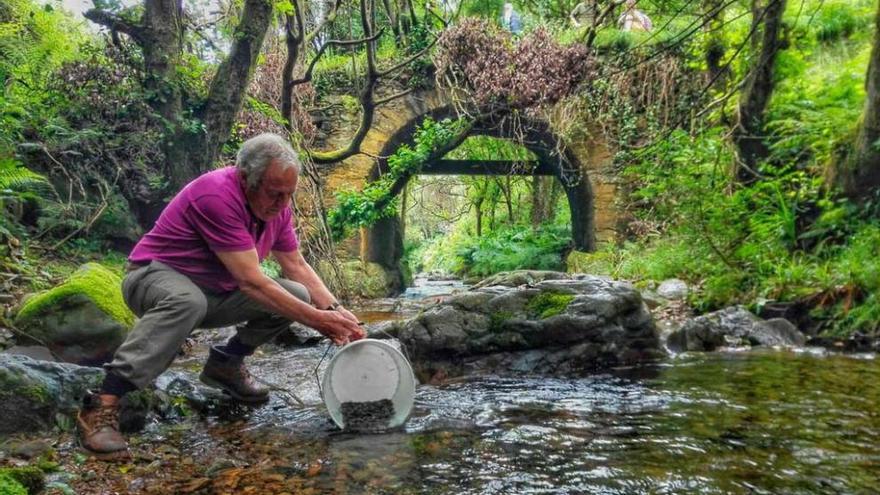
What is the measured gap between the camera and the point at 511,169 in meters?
13.6

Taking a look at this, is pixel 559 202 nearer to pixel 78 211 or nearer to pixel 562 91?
pixel 562 91

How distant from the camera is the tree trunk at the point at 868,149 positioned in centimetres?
637

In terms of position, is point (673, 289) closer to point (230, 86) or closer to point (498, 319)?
point (498, 319)

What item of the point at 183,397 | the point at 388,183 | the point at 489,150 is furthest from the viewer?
the point at 489,150

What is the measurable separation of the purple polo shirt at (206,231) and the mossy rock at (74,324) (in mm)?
1640

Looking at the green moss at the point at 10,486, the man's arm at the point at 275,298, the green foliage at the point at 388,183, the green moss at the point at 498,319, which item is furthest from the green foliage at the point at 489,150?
the green moss at the point at 10,486

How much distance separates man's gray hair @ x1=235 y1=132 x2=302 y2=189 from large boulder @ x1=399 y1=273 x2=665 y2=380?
208cm

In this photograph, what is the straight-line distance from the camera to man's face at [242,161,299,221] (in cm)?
293

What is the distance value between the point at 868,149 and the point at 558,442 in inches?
214

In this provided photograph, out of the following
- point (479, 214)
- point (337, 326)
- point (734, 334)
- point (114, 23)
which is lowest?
point (734, 334)

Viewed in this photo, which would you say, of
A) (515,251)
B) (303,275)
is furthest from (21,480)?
(515,251)

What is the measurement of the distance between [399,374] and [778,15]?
665cm

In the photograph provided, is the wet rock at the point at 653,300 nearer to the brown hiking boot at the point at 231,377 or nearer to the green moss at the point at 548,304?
the green moss at the point at 548,304

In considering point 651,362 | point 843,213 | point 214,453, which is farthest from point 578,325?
point 843,213
